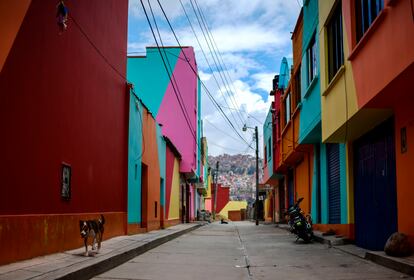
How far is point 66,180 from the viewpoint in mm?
10086

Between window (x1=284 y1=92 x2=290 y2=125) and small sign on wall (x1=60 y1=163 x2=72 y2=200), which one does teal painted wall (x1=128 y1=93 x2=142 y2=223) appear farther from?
window (x1=284 y1=92 x2=290 y2=125)

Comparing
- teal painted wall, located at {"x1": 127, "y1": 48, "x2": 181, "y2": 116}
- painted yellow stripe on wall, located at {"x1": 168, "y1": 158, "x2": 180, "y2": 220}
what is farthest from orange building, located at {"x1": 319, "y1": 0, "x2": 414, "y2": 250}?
teal painted wall, located at {"x1": 127, "y1": 48, "x2": 181, "y2": 116}

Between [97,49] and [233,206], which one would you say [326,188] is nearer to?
[97,49]

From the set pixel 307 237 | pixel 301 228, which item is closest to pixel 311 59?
pixel 301 228

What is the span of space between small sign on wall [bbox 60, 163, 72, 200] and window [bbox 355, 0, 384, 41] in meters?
6.05

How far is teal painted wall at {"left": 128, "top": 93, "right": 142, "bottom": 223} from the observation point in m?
15.8

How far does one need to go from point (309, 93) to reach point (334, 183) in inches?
114

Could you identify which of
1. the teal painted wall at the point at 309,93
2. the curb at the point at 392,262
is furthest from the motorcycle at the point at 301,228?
the curb at the point at 392,262

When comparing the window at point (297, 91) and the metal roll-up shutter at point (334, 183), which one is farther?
the window at point (297, 91)

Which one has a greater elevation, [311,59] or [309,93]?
[311,59]

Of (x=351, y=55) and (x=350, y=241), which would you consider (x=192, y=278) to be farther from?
(x=350, y=241)

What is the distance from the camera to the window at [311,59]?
53.4 ft

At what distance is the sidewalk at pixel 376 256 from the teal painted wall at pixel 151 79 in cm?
2082

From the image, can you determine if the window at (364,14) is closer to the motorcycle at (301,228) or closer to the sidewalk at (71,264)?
A: the motorcycle at (301,228)
